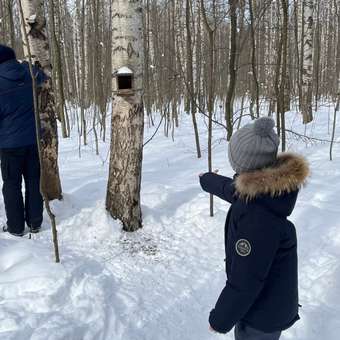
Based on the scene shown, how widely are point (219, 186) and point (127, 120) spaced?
1.88 meters

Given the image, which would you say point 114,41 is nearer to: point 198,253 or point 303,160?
point 198,253

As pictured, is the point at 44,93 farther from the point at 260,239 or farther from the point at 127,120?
the point at 260,239

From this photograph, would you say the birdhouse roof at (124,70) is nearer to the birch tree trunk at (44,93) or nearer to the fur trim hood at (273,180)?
the birch tree trunk at (44,93)

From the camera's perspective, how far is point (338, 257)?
365 cm

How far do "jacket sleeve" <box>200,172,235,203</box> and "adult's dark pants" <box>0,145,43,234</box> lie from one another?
2.18m

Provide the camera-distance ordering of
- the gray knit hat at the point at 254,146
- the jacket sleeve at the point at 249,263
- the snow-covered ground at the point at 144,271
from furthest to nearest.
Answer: the snow-covered ground at the point at 144,271 → the gray knit hat at the point at 254,146 → the jacket sleeve at the point at 249,263

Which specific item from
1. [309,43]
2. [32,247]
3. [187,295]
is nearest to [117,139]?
[32,247]

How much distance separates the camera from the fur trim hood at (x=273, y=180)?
1.62 m

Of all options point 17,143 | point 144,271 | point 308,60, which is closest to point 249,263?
point 144,271

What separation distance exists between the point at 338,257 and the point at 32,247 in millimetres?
2798

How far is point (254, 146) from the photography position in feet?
5.53

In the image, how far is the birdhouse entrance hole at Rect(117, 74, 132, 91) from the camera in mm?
3629

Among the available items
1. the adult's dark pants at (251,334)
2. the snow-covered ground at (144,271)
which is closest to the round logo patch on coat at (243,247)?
the adult's dark pants at (251,334)

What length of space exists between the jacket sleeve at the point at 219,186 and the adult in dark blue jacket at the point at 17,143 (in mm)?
2164
